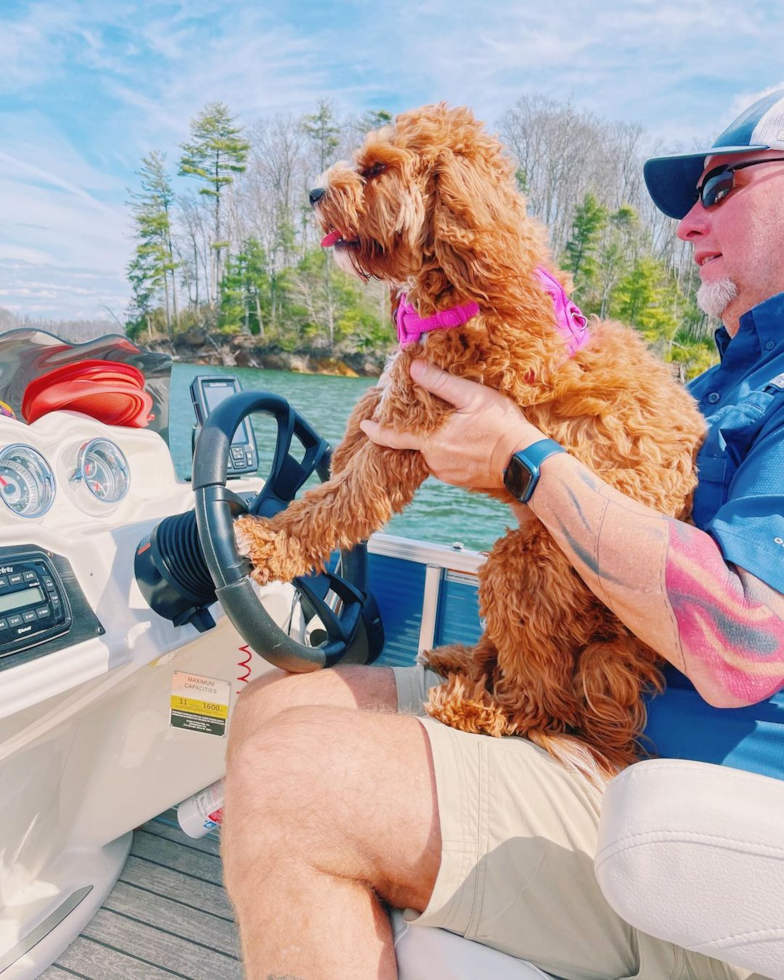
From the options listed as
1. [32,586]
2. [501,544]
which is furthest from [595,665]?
[32,586]

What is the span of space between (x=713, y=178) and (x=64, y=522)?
1.82 m

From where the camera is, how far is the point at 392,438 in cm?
173

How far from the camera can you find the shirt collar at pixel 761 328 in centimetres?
154

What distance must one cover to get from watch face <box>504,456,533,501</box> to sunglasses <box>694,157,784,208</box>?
2.78ft

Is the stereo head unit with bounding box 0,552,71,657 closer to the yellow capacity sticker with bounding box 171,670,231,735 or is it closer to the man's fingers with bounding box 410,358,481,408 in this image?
the yellow capacity sticker with bounding box 171,670,231,735

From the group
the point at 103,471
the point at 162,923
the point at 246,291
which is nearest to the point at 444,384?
the point at 103,471

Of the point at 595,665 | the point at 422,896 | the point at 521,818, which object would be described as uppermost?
the point at 595,665

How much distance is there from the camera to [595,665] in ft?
4.64

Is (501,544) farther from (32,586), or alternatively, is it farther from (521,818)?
(32,586)

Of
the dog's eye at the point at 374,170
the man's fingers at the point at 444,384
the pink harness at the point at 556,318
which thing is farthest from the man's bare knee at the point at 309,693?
the dog's eye at the point at 374,170

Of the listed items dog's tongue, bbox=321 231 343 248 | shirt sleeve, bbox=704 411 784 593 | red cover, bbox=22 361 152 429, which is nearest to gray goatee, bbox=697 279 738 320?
shirt sleeve, bbox=704 411 784 593

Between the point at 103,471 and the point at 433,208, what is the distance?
3.79ft

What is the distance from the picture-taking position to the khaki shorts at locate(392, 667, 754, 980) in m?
1.12

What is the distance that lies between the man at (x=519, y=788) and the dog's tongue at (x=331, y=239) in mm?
746
